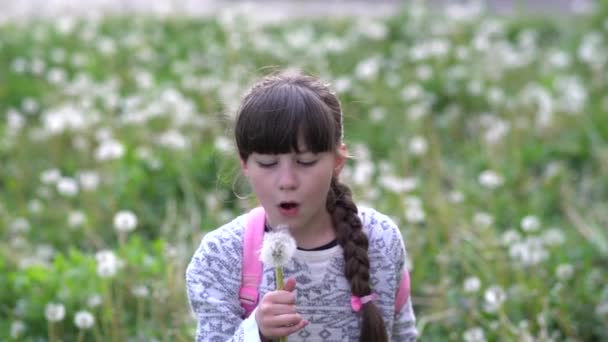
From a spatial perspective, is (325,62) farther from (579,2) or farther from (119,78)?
(579,2)

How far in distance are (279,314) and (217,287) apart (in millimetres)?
250

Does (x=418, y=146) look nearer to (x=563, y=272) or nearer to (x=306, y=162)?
(x=563, y=272)

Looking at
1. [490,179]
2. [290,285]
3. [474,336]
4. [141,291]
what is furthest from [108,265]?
[490,179]

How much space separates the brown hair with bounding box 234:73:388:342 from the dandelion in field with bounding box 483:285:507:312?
1090mm

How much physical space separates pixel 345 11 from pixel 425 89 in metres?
3.19

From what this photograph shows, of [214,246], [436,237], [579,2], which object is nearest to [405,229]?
[436,237]

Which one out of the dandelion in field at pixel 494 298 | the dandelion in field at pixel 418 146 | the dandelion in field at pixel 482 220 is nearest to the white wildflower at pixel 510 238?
the dandelion in field at pixel 482 220

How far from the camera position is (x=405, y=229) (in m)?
4.82

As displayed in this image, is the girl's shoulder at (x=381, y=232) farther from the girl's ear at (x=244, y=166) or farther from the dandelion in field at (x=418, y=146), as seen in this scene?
the dandelion in field at (x=418, y=146)

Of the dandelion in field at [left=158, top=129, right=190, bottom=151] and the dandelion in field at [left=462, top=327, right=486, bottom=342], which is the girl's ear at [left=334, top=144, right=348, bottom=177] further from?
the dandelion in field at [left=158, top=129, right=190, bottom=151]

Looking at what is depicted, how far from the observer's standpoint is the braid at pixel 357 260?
8.62 feet

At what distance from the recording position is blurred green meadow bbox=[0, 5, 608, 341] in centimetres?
399

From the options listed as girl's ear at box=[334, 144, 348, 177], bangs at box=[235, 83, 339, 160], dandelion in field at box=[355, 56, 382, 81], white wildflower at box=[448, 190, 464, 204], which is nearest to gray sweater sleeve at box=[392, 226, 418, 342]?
girl's ear at box=[334, 144, 348, 177]

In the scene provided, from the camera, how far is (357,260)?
265cm
